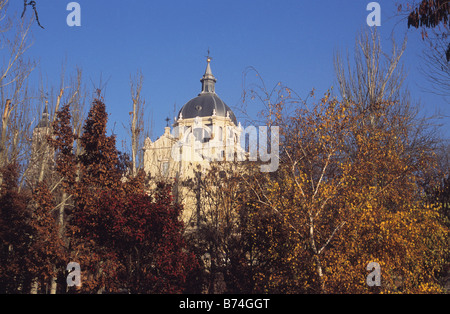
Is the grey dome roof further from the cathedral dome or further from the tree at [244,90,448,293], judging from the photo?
the tree at [244,90,448,293]

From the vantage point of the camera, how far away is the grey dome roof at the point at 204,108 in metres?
73.4

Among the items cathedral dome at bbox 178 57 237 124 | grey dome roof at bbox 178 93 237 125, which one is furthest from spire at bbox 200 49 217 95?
grey dome roof at bbox 178 93 237 125

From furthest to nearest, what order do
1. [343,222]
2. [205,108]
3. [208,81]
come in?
[208,81], [205,108], [343,222]

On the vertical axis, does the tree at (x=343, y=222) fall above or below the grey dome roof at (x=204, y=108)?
below

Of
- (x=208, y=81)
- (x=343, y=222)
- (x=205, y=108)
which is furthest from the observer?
(x=208, y=81)

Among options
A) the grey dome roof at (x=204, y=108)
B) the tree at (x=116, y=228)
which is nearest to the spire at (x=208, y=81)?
the grey dome roof at (x=204, y=108)

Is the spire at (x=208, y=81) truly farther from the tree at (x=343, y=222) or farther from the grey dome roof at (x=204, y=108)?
the tree at (x=343, y=222)

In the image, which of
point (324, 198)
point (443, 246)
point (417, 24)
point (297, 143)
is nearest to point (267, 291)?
point (324, 198)

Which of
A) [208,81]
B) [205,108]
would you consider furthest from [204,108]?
[208,81]

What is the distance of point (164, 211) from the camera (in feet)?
33.8

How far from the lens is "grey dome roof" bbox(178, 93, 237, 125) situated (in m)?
73.4

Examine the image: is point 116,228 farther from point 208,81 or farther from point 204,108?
point 208,81

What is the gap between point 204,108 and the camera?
7369 centimetres
